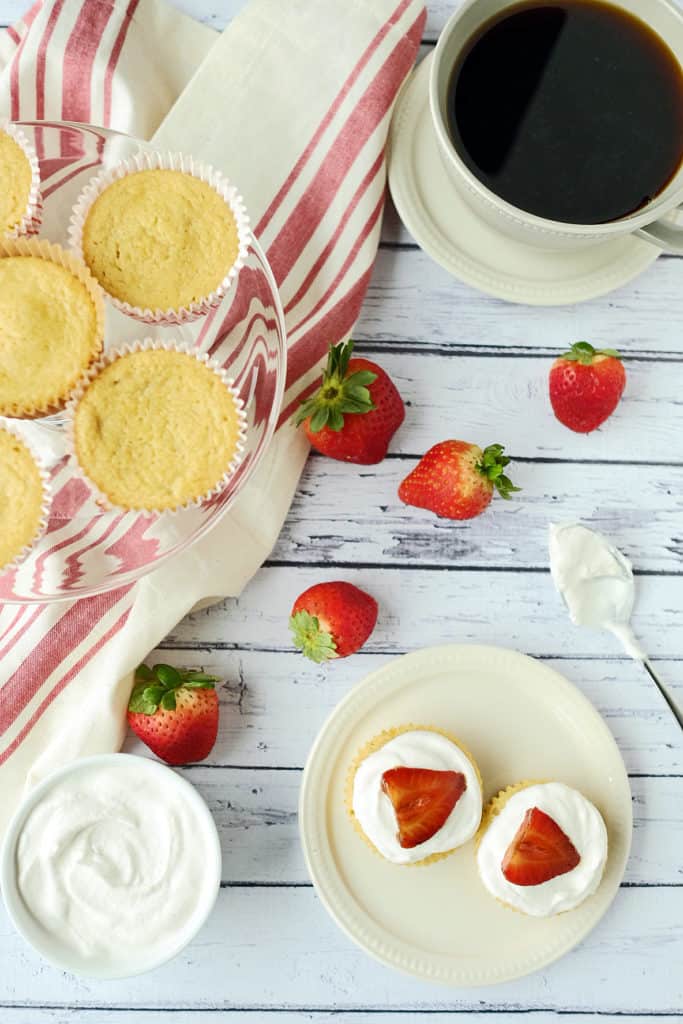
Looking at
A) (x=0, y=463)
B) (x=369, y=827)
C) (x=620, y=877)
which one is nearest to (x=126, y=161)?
(x=0, y=463)

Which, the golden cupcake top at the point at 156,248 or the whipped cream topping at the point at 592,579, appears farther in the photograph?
the whipped cream topping at the point at 592,579

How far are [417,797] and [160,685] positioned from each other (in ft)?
1.08

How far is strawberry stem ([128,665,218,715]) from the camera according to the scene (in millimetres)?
1199

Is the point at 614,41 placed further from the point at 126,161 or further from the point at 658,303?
the point at 126,161

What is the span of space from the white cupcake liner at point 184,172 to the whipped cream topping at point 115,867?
19.6 inches

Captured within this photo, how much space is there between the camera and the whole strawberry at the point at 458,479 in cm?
123

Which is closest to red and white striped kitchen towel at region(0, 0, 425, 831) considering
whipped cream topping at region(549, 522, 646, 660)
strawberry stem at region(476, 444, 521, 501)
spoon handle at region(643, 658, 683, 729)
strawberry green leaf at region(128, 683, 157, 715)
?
strawberry green leaf at region(128, 683, 157, 715)

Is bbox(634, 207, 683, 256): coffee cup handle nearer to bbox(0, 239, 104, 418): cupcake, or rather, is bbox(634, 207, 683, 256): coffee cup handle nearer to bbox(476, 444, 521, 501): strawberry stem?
bbox(476, 444, 521, 501): strawberry stem

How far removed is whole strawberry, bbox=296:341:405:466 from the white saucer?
16cm

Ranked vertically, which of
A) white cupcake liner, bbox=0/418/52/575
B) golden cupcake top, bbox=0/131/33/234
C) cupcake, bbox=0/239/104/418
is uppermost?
golden cupcake top, bbox=0/131/33/234

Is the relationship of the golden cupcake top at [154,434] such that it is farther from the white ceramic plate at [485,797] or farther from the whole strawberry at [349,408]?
the white ceramic plate at [485,797]

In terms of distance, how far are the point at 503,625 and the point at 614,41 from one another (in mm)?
687

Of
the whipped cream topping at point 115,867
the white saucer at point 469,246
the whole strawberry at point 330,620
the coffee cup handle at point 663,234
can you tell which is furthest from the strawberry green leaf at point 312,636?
the coffee cup handle at point 663,234

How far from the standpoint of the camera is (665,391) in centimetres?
132
